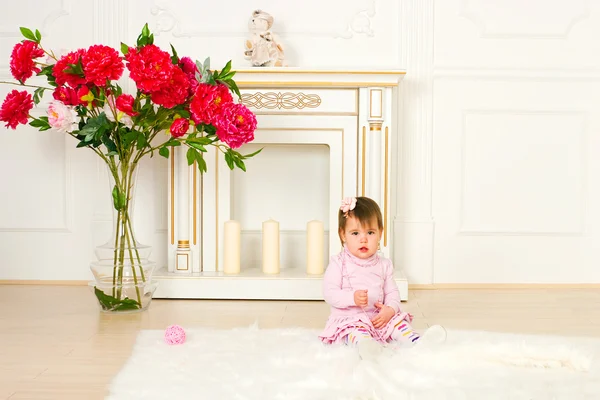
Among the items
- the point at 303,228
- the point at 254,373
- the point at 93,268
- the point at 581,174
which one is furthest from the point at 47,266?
the point at 581,174

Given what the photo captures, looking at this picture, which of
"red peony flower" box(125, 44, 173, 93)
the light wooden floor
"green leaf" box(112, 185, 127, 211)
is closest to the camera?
the light wooden floor

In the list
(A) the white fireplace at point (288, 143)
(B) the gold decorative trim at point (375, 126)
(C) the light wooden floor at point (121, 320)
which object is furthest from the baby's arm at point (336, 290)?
(B) the gold decorative trim at point (375, 126)

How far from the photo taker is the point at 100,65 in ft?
8.41

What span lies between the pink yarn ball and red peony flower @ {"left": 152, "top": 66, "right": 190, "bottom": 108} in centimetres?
86

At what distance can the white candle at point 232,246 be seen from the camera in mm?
3182

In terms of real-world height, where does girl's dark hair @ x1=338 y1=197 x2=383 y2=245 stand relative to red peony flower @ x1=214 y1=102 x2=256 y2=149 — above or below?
below

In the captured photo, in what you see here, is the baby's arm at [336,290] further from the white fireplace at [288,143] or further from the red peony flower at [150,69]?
the red peony flower at [150,69]

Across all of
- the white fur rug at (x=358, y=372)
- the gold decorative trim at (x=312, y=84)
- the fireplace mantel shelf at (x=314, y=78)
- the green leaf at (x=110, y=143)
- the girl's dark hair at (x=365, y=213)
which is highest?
the fireplace mantel shelf at (x=314, y=78)

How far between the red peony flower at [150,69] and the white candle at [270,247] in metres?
Answer: 0.89

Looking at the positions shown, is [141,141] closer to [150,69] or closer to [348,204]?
[150,69]

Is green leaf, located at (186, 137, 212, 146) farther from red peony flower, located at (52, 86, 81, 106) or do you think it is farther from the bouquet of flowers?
red peony flower, located at (52, 86, 81, 106)

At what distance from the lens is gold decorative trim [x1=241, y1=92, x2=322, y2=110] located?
10.5 ft

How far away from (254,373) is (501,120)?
2.09m

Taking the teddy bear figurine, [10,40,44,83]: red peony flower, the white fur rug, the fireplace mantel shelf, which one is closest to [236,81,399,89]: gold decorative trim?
the fireplace mantel shelf
